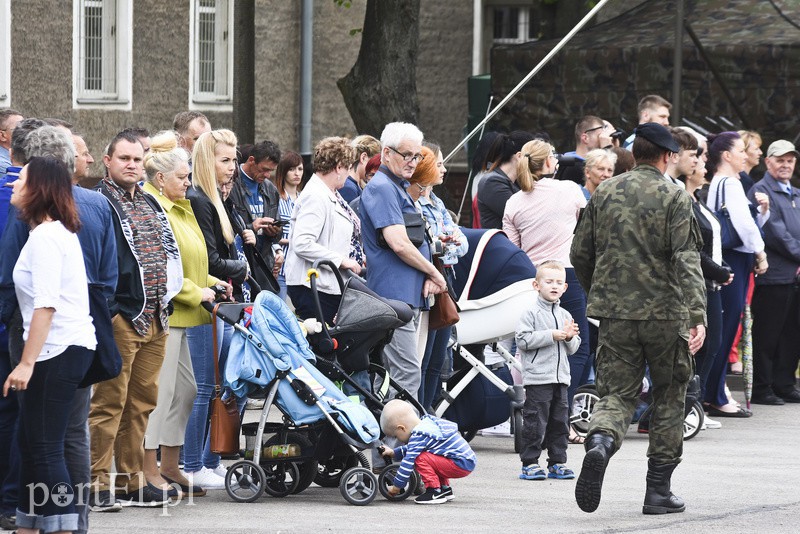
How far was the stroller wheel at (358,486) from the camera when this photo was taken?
8.23 meters

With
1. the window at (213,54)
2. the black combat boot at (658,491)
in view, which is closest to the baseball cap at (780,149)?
the black combat boot at (658,491)

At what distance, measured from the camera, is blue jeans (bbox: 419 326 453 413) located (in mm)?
9633

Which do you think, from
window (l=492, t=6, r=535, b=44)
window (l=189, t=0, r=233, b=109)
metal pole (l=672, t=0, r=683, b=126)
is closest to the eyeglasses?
metal pole (l=672, t=0, r=683, b=126)

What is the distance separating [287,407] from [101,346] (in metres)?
1.70

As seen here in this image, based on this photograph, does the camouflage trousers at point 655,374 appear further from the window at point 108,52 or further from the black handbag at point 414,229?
the window at point 108,52

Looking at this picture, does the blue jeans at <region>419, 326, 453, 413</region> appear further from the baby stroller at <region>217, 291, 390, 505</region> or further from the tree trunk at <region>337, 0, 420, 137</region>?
the tree trunk at <region>337, 0, 420, 137</region>

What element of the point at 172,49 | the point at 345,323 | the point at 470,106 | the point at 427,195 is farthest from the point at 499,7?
the point at 345,323

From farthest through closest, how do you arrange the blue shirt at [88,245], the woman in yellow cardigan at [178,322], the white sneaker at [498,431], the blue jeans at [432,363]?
the white sneaker at [498,431]
the blue jeans at [432,363]
the woman in yellow cardigan at [178,322]
the blue shirt at [88,245]

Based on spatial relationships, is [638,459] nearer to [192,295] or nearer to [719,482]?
[719,482]

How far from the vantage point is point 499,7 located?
86.2ft

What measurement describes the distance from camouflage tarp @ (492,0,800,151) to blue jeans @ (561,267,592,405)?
585cm

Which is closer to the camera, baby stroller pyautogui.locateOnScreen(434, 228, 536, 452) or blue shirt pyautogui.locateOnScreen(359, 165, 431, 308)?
blue shirt pyautogui.locateOnScreen(359, 165, 431, 308)

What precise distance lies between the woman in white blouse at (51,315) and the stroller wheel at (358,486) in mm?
1974

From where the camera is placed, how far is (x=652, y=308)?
7.95m
